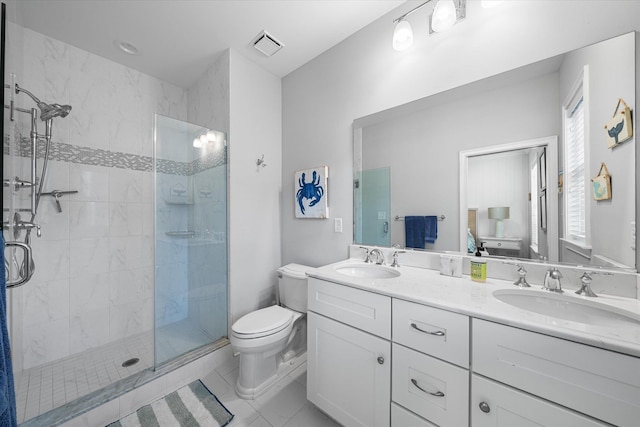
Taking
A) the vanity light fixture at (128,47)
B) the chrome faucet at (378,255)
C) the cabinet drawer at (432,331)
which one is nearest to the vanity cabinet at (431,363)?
the cabinet drawer at (432,331)

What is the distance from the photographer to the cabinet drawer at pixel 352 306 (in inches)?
41.1

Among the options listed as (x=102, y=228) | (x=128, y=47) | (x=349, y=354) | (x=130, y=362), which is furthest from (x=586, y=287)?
(x=128, y=47)

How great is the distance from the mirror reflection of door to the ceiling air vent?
127cm

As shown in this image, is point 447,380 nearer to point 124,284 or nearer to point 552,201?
point 552,201

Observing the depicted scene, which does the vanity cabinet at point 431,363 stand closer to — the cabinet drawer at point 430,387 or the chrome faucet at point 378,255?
the cabinet drawer at point 430,387

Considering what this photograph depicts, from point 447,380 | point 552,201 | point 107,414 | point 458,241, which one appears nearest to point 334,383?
point 447,380

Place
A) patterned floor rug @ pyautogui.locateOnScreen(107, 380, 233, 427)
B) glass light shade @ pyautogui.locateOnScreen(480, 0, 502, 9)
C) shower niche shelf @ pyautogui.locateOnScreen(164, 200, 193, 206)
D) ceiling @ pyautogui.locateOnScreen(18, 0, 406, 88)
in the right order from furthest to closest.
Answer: shower niche shelf @ pyautogui.locateOnScreen(164, 200, 193, 206), ceiling @ pyautogui.locateOnScreen(18, 0, 406, 88), patterned floor rug @ pyautogui.locateOnScreen(107, 380, 233, 427), glass light shade @ pyautogui.locateOnScreen(480, 0, 502, 9)

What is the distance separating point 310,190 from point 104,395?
72.3 inches

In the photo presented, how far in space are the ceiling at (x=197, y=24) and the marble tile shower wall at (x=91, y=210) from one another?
256 mm

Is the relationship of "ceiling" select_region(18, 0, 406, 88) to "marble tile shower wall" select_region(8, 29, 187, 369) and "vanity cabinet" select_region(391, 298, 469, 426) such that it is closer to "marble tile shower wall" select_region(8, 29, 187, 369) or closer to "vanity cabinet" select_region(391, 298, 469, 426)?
"marble tile shower wall" select_region(8, 29, 187, 369)

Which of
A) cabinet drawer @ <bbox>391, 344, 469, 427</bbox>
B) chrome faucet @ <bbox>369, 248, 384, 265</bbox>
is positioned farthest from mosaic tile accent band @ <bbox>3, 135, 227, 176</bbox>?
cabinet drawer @ <bbox>391, 344, 469, 427</bbox>

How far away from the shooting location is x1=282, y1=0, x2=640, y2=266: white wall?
104 cm

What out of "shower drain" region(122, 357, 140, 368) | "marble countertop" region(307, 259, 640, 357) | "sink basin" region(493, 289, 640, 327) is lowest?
"shower drain" region(122, 357, 140, 368)

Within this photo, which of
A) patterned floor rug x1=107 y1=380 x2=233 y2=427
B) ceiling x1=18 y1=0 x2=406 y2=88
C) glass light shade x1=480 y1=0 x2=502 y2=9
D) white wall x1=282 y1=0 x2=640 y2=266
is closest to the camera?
white wall x1=282 y1=0 x2=640 y2=266
